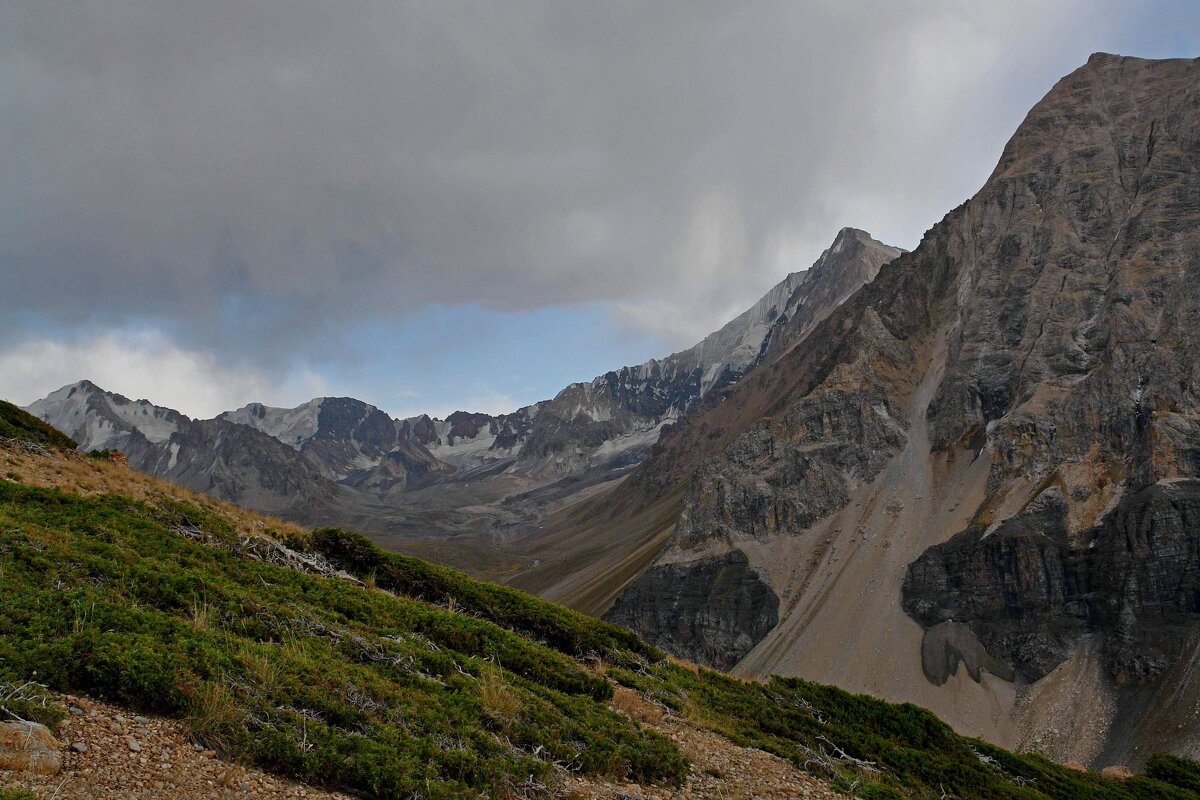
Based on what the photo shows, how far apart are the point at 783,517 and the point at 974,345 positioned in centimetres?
4559

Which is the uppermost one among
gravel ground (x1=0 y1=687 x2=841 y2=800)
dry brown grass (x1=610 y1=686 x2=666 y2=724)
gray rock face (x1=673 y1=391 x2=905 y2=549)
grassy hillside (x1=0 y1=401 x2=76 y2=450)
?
gray rock face (x1=673 y1=391 x2=905 y2=549)

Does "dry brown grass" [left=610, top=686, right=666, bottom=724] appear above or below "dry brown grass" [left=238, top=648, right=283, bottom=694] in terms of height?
below

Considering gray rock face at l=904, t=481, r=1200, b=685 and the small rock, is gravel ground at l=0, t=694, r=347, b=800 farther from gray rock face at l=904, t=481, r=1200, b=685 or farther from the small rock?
gray rock face at l=904, t=481, r=1200, b=685

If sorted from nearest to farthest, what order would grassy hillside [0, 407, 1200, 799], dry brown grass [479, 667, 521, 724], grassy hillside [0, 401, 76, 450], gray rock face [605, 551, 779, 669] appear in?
grassy hillside [0, 407, 1200, 799] → dry brown grass [479, 667, 521, 724] → grassy hillside [0, 401, 76, 450] → gray rock face [605, 551, 779, 669]

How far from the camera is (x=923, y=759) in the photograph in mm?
17031

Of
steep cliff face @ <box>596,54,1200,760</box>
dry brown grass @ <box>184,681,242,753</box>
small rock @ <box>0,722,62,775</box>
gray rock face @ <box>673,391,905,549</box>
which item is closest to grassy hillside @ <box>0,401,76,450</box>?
dry brown grass @ <box>184,681,242,753</box>

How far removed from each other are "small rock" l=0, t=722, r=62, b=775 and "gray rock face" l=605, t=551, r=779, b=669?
334ft

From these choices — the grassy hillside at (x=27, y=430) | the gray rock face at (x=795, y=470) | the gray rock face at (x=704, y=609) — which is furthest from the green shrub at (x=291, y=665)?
the gray rock face at (x=795, y=470)

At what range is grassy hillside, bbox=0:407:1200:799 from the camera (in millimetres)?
8680

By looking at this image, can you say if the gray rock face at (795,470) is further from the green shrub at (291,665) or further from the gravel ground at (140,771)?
the gravel ground at (140,771)

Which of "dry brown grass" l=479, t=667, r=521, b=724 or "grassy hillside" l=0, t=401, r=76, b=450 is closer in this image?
"dry brown grass" l=479, t=667, r=521, b=724

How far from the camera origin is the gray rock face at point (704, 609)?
103438 mm

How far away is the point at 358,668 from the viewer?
11258 millimetres

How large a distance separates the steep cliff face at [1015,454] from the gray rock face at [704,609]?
4.90 feet
